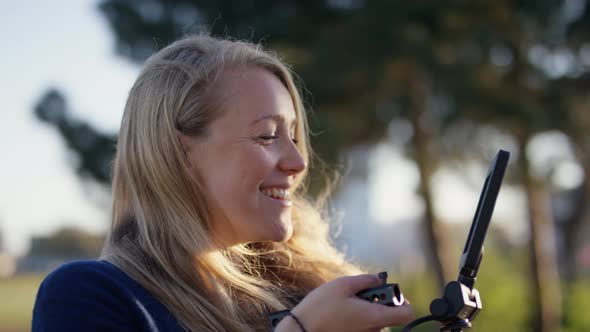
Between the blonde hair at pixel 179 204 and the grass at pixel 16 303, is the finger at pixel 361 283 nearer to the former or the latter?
the blonde hair at pixel 179 204

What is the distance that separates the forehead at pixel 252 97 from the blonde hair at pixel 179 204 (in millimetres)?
27

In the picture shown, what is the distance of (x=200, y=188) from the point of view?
1.76 m

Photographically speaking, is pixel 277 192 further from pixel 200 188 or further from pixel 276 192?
pixel 200 188

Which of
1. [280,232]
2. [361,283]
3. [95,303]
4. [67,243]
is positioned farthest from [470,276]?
[67,243]

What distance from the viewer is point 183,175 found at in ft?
5.75

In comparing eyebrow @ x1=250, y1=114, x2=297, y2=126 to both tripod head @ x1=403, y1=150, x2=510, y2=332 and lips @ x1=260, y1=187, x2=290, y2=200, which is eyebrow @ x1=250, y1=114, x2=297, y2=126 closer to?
lips @ x1=260, y1=187, x2=290, y2=200

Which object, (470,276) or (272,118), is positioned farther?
(272,118)

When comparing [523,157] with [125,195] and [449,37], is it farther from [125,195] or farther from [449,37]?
[125,195]

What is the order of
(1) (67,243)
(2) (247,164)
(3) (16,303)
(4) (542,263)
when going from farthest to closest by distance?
(1) (67,243), (3) (16,303), (4) (542,263), (2) (247,164)

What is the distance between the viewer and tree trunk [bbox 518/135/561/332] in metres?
10.5

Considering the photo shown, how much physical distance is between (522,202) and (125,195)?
391 inches

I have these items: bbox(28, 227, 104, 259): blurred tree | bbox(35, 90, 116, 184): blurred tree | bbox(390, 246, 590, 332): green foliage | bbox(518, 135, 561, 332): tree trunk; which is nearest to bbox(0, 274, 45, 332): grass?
bbox(28, 227, 104, 259): blurred tree

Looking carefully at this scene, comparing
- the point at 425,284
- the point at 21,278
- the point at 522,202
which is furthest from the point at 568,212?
the point at 21,278

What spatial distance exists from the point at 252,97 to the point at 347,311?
0.64m
